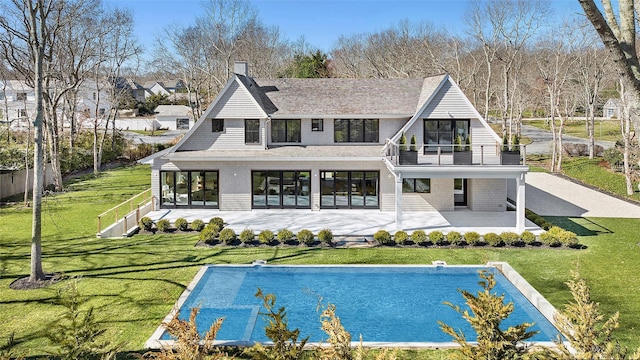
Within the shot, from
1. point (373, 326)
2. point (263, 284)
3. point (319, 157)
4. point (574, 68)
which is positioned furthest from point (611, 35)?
point (574, 68)

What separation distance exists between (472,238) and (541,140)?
4614 cm

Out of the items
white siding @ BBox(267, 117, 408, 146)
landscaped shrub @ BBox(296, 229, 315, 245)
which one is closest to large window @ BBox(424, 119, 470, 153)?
white siding @ BBox(267, 117, 408, 146)

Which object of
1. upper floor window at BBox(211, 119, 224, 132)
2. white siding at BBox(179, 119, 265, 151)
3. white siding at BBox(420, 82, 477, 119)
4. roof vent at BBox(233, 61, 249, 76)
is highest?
roof vent at BBox(233, 61, 249, 76)

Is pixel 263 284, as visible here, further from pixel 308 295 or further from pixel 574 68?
pixel 574 68

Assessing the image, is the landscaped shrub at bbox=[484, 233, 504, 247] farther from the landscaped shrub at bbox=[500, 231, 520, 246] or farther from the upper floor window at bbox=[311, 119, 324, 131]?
the upper floor window at bbox=[311, 119, 324, 131]

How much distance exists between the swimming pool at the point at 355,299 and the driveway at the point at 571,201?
37.3ft

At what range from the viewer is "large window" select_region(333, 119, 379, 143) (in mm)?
25500

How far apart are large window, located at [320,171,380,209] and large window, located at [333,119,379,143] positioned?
2362 mm

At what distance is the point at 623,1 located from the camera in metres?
5.45

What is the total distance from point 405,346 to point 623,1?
7.50 m

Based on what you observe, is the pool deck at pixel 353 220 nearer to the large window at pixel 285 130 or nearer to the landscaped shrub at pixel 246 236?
the landscaped shrub at pixel 246 236

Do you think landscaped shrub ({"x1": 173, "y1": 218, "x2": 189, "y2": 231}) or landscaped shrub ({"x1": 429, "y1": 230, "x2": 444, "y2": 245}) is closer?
landscaped shrub ({"x1": 429, "y1": 230, "x2": 444, "y2": 245})

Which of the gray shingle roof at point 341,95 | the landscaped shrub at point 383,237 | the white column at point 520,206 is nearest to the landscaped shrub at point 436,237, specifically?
the landscaped shrub at point 383,237

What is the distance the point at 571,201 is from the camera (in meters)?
27.0
